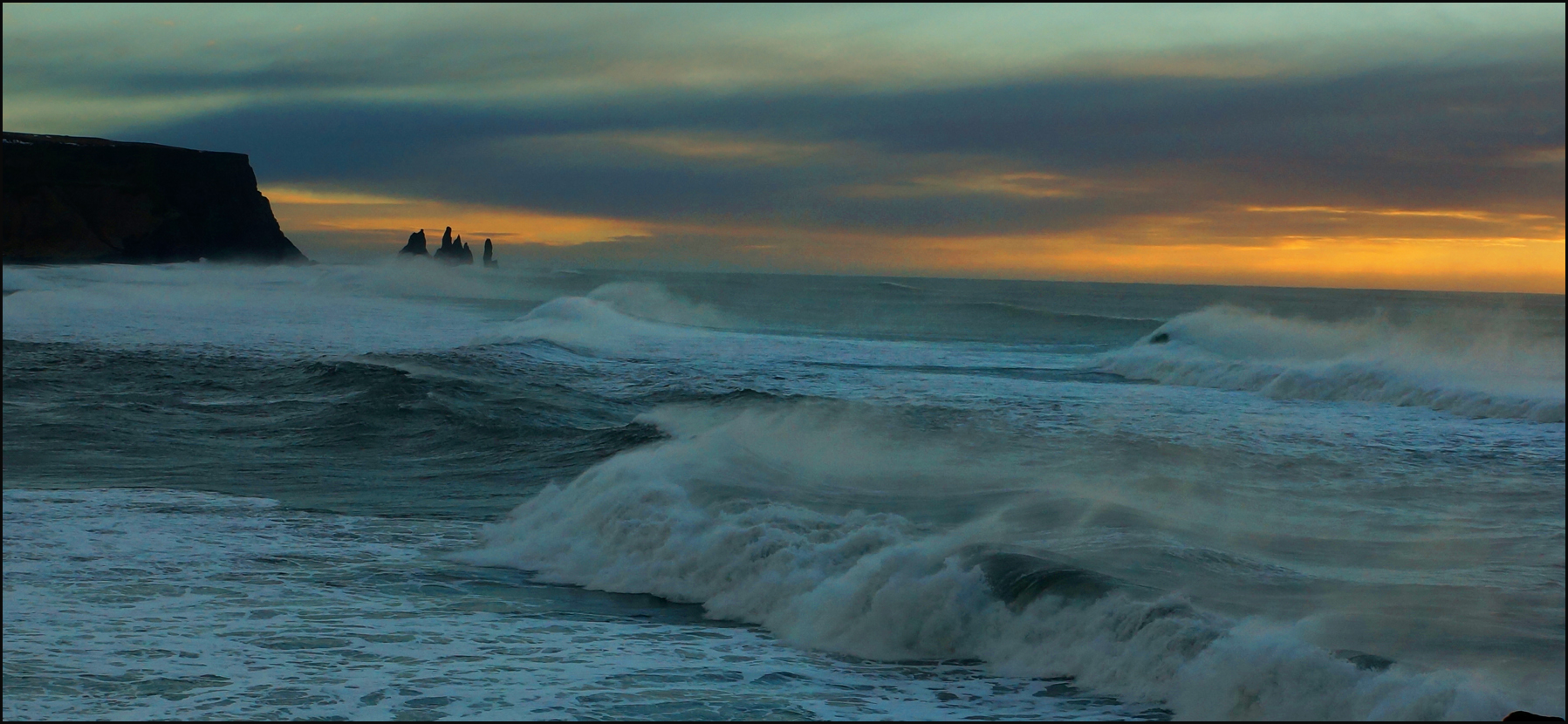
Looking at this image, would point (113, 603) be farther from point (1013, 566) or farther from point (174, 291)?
point (174, 291)

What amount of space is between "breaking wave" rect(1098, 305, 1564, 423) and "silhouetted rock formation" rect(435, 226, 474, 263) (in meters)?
71.6

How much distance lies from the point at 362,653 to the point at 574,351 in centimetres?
1976

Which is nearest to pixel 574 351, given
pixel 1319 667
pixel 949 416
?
pixel 949 416

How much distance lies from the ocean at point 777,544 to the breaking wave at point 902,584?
0.09 feet

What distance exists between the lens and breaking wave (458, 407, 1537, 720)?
5.50m

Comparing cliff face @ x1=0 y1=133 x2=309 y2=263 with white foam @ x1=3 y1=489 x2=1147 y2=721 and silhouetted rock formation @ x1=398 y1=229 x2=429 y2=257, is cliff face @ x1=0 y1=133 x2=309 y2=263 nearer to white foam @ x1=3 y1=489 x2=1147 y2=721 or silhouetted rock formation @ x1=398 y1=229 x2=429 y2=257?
silhouetted rock formation @ x1=398 y1=229 x2=429 y2=257

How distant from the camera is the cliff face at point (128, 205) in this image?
224 feet

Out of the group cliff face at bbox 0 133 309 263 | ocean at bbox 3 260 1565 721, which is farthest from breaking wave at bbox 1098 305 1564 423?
cliff face at bbox 0 133 309 263

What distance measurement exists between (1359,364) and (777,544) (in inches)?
654

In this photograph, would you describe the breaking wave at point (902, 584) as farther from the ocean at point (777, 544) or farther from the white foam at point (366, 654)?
the white foam at point (366, 654)

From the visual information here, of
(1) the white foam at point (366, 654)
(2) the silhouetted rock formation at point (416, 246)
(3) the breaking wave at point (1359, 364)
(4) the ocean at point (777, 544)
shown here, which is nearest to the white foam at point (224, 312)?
(4) the ocean at point (777, 544)

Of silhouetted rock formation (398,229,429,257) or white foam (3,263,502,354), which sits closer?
white foam (3,263,502,354)

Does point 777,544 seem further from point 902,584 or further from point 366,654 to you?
point 366,654

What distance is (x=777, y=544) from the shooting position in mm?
8570
